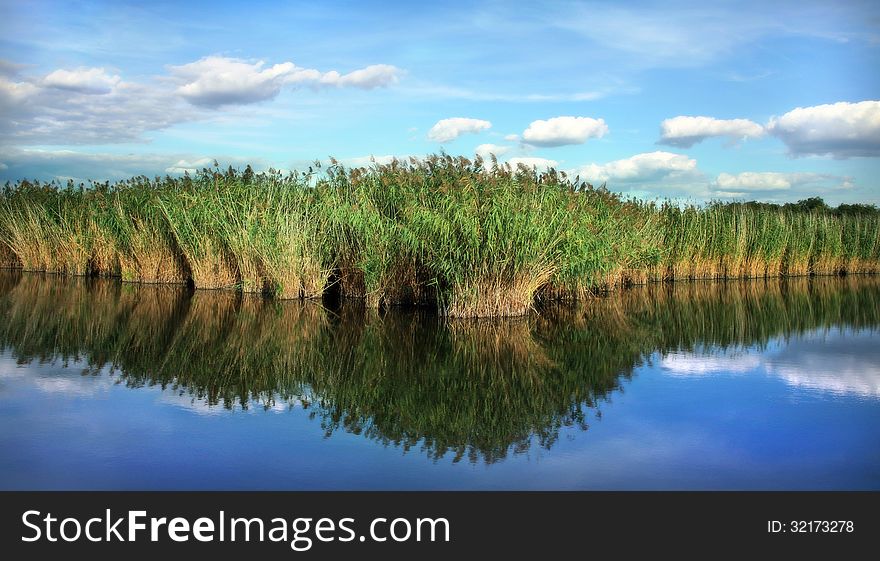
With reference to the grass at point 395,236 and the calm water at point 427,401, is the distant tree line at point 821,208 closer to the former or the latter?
the grass at point 395,236

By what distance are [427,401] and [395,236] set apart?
19.9 feet

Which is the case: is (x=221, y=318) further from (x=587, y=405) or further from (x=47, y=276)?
(x=47, y=276)

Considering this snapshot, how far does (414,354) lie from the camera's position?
880cm

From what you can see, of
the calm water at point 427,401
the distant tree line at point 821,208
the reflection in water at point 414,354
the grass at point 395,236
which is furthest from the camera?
the distant tree line at point 821,208

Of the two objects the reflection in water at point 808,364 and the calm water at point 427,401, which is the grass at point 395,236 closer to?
the calm water at point 427,401

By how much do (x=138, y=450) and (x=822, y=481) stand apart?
14.4ft

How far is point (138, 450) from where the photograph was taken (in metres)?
5.24

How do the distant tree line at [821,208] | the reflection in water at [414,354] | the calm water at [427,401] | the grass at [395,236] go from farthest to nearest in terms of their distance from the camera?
the distant tree line at [821,208], the grass at [395,236], the reflection in water at [414,354], the calm water at [427,401]

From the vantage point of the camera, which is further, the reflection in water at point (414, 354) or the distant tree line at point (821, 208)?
the distant tree line at point (821, 208)

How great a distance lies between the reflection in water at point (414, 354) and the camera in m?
6.32

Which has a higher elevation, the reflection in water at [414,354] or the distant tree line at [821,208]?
the distant tree line at [821,208]

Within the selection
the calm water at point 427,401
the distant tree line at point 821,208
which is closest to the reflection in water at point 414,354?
the calm water at point 427,401

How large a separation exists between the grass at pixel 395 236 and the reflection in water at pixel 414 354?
0.73 metres
